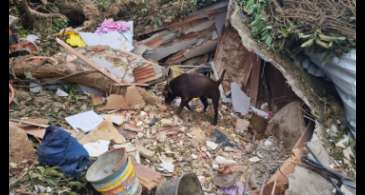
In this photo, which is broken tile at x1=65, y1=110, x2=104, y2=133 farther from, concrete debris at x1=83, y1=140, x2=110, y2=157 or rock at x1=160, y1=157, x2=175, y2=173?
rock at x1=160, y1=157, x2=175, y2=173

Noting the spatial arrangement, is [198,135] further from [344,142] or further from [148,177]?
[344,142]

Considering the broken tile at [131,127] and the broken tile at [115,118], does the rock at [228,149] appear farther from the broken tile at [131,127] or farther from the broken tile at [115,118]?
the broken tile at [115,118]

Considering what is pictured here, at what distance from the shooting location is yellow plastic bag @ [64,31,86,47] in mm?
7254

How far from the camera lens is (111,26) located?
7848 mm

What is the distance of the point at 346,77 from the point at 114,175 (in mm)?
2903

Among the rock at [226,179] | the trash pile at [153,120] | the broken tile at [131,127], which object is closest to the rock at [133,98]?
the trash pile at [153,120]

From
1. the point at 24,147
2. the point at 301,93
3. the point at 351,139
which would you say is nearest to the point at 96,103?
the point at 24,147

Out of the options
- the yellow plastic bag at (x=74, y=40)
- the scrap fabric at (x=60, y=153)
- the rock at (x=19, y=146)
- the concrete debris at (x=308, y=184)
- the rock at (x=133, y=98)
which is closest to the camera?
the scrap fabric at (x=60, y=153)

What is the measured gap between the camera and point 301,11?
6.30 m

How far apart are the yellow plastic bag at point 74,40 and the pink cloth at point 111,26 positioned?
42cm

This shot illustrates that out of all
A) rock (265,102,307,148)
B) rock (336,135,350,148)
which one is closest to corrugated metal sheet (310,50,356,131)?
rock (336,135,350,148)

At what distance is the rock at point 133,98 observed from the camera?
20.9ft

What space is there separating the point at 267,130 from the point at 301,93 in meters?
0.91
